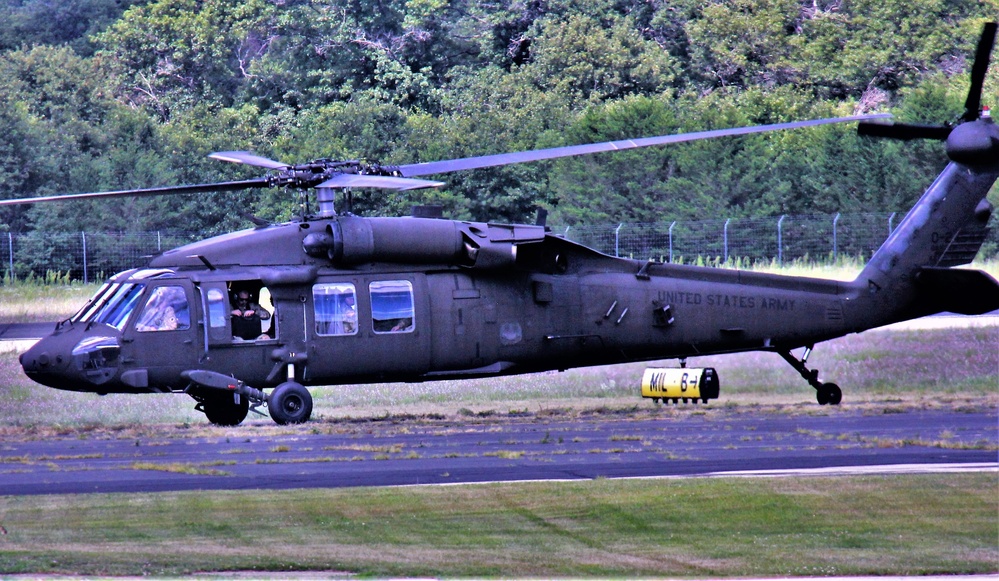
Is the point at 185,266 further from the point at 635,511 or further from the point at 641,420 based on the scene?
the point at 635,511

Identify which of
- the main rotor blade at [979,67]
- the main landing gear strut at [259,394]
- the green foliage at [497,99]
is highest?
the green foliage at [497,99]

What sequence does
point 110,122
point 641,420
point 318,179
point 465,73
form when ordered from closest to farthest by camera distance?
point 318,179, point 641,420, point 110,122, point 465,73

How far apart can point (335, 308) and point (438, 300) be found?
1410 mm

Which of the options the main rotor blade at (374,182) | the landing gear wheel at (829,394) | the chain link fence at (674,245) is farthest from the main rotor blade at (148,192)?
the chain link fence at (674,245)

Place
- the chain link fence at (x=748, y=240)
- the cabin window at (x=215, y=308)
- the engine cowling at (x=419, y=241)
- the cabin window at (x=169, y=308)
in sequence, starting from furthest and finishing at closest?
1. the chain link fence at (x=748, y=240)
2. the engine cowling at (x=419, y=241)
3. the cabin window at (x=215, y=308)
4. the cabin window at (x=169, y=308)

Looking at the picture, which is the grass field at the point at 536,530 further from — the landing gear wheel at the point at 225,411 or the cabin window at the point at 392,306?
the landing gear wheel at the point at 225,411

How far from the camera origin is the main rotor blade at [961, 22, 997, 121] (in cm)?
1598

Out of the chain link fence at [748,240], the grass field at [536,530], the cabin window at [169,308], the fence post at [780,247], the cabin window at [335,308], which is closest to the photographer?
the grass field at [536,530]

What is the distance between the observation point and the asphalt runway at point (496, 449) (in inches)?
508

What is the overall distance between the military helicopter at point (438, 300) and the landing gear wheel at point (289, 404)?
0.08ft

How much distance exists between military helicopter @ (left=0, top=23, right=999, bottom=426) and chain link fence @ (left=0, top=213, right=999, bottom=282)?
11885mm

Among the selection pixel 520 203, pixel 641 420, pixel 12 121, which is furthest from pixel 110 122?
pixel 641 420

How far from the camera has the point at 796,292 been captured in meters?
19.2

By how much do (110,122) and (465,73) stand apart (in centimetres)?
1290
